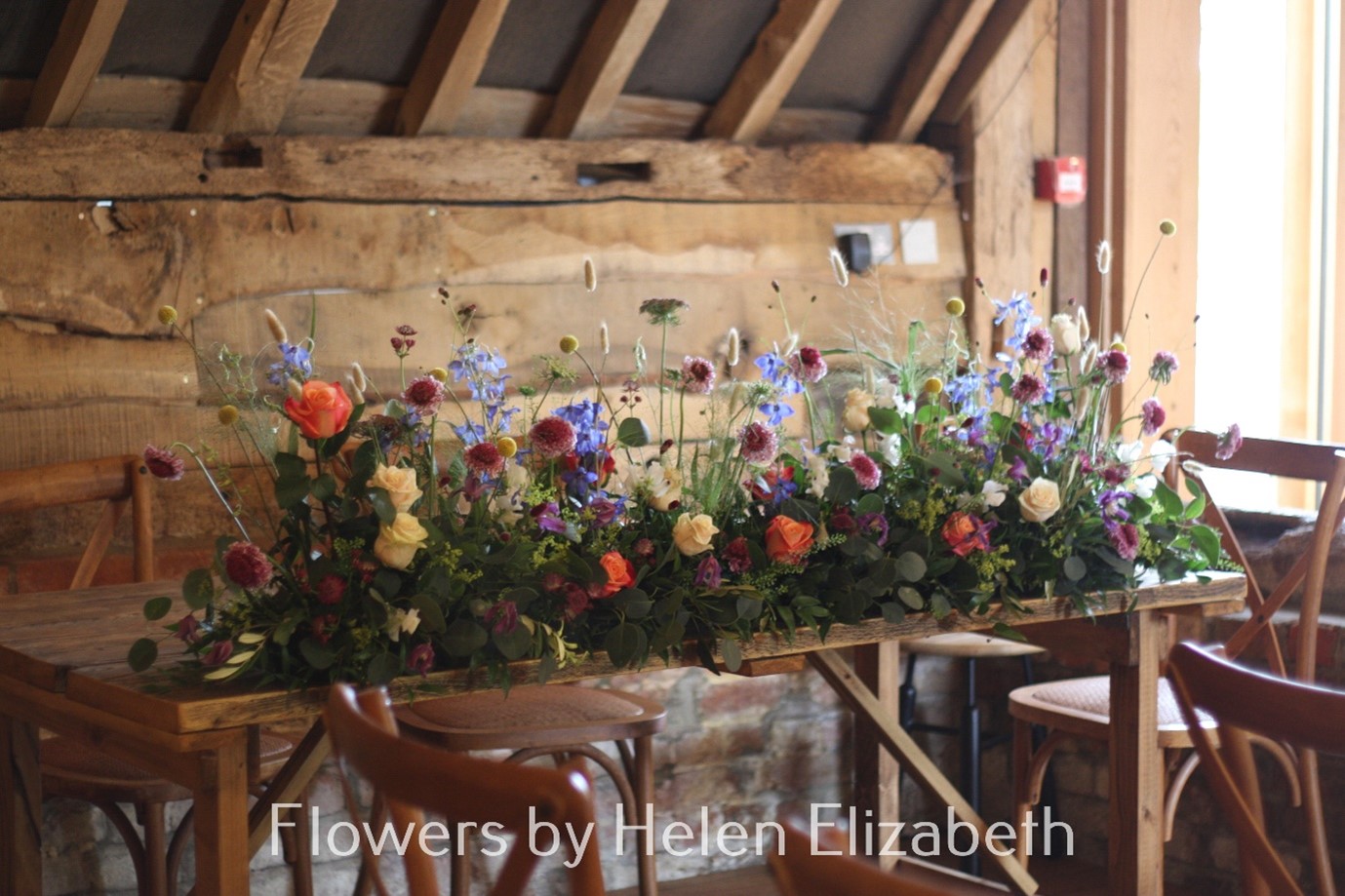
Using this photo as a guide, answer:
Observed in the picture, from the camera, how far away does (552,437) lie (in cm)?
168

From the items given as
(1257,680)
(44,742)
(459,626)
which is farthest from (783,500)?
(44,742)

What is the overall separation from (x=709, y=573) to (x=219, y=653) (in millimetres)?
548

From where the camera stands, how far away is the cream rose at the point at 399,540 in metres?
1.59

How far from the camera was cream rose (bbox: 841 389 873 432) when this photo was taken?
1987mm

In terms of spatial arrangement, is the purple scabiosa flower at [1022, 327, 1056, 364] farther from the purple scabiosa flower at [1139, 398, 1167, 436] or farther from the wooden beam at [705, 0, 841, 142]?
the wooden beam at [705, 0, 841, 142]

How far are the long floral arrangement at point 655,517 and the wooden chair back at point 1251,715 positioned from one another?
567 millimetres

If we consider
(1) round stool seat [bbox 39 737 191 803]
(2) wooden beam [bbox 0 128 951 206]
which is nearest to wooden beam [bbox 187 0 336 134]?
(2) wooden beam [bbox 0 128 951 206]

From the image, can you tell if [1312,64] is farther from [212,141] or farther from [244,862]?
[244,862]

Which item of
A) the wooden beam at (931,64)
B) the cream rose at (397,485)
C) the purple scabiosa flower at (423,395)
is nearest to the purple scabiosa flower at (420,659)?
the cream rose at (397,485)

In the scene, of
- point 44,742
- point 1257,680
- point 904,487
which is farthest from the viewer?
point 44,742

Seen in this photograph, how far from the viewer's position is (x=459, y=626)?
5.36 feet

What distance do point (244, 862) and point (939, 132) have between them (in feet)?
9.45

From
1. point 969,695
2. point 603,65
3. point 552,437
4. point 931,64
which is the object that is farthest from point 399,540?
point 931,64

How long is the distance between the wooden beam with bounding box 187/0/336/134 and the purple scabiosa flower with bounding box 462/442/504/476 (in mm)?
1492
